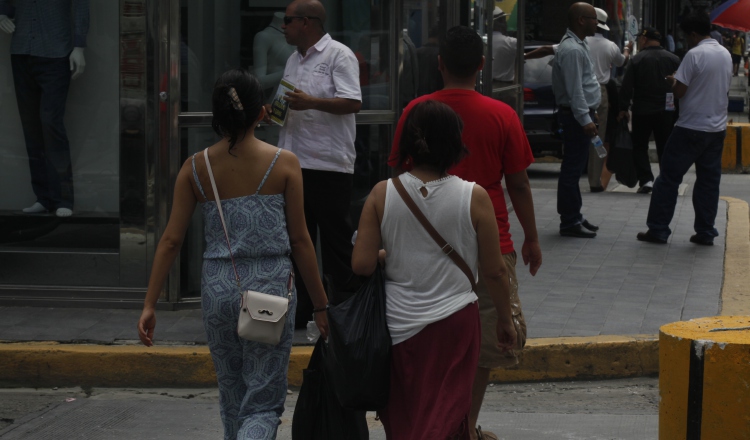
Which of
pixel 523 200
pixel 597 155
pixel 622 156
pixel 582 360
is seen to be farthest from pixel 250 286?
pixel 597 155

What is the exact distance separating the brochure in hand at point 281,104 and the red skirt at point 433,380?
2.61 meters

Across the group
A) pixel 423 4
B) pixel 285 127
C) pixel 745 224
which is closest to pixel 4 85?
pixel 285 127

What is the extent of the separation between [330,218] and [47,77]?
7.74 ft

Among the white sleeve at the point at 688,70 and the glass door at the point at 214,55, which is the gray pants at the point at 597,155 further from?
the glass door at the point at 214,55

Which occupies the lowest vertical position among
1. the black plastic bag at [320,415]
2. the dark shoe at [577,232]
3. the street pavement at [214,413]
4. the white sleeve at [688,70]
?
the street pavement at [214,413]

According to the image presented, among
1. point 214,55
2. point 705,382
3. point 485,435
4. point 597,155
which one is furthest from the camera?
point 597,155

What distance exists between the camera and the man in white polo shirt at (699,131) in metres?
8.98

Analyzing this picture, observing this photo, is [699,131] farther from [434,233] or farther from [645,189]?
[434,233]

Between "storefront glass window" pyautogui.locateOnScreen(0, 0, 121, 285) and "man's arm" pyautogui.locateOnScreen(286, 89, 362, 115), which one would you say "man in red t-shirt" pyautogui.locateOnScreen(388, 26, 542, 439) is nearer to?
"man's arm" pyautogui.locateOnScreen(286, 89, 362, 115)

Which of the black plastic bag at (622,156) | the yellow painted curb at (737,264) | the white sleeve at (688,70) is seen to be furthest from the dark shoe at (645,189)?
the white sleeve at (688,70)

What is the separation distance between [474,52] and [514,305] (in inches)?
40.3

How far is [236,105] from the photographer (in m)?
3.82

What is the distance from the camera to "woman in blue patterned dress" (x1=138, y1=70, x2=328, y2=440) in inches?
150

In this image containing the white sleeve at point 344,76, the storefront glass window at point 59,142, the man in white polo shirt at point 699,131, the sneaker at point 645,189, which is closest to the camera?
the white sleeve at point 344,76
